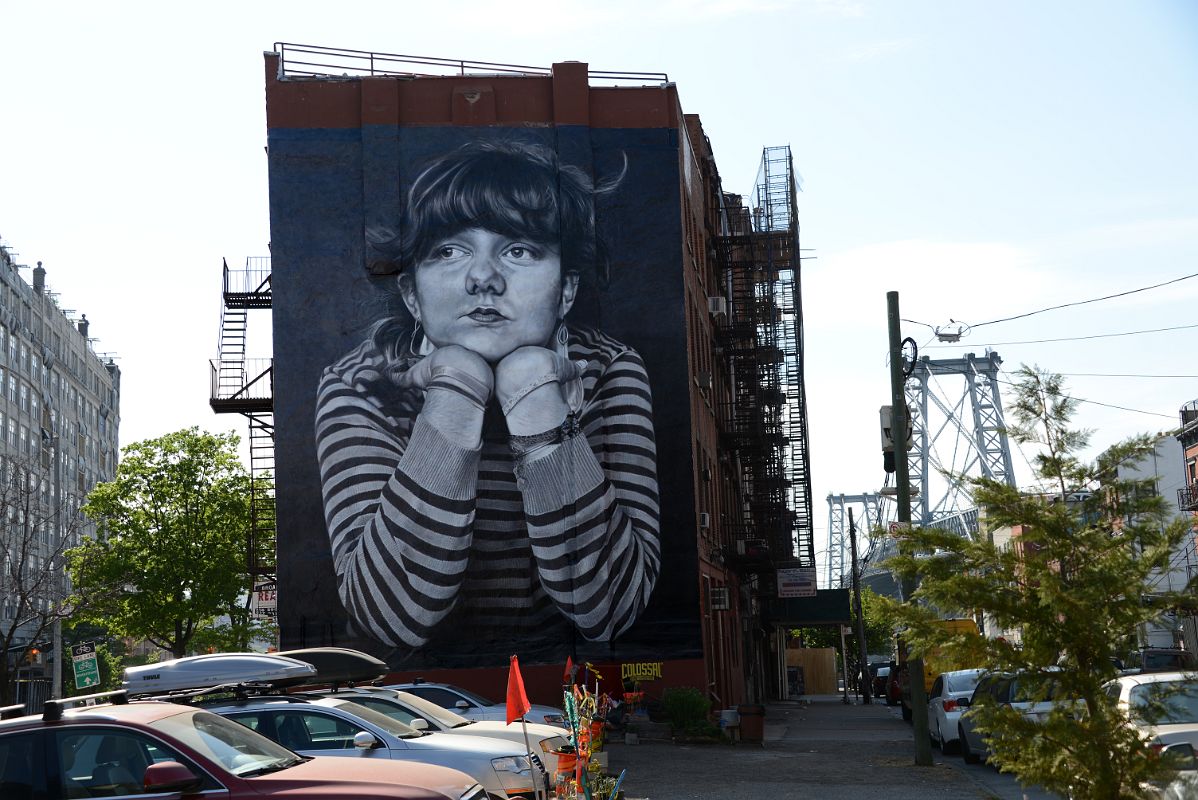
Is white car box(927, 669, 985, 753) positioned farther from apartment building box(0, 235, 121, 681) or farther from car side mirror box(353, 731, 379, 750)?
apartment building box(0, 235, 121, 681)

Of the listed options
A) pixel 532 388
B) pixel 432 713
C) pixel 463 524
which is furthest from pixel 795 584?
pixel 432 713

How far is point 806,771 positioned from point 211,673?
37.5ft

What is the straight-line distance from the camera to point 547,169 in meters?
31.8

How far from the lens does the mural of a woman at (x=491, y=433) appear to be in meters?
30.1

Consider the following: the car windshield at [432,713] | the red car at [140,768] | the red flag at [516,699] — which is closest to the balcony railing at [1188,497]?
the car windshield at [432,713]

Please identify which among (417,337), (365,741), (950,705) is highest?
(417,337)

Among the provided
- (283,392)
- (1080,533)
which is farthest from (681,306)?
(1080,533)

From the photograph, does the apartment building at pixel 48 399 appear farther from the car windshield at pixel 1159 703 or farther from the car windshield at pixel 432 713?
the car windshield at pixel 1159 703

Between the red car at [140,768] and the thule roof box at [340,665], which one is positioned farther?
the thule roof box at [340,665]

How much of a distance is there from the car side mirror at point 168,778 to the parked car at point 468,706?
990 centimetres

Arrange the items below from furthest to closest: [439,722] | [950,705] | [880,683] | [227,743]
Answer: [880,683] < [950,705] < [439,722] < [227,743]

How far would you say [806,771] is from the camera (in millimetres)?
20922

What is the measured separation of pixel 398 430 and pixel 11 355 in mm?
61575

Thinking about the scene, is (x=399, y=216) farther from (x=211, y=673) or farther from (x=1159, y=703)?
(x=1159, y=703)
